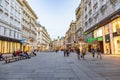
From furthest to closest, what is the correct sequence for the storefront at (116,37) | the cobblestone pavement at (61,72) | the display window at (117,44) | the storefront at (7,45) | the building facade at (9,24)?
the building facade at (9,24)
the storefront at (7,45)
the display window at (117,44)
the storefront at (116,37)
the cobblestone pavement at (61,72)

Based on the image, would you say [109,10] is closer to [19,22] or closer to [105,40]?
[105,40]

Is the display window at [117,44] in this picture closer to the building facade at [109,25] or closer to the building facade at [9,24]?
the building facade at [109,25]

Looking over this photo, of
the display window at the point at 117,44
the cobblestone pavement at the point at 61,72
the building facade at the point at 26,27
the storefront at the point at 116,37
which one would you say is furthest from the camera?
the building facade at the point at 26,27

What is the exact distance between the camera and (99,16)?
127 feet

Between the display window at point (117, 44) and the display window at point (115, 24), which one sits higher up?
the display window at point (115, 24)

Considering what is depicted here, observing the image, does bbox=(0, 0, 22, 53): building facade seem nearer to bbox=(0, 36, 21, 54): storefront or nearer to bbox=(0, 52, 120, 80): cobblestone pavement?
bbox=(0, 36, 21, 54): storefront

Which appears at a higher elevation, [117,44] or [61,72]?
[117,44]

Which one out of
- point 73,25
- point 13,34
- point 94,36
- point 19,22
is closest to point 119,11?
point 94,36

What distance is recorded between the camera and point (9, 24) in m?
41.6

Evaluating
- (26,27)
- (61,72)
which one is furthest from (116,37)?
(26,27)

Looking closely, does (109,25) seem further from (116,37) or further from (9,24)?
(9,24)

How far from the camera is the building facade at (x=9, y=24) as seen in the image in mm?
36922

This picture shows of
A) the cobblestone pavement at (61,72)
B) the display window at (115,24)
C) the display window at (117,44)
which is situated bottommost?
the cobblestone pavement at (61,72)

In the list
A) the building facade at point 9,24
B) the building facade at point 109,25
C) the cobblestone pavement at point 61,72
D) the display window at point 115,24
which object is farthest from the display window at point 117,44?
the building facade at point 9,24
